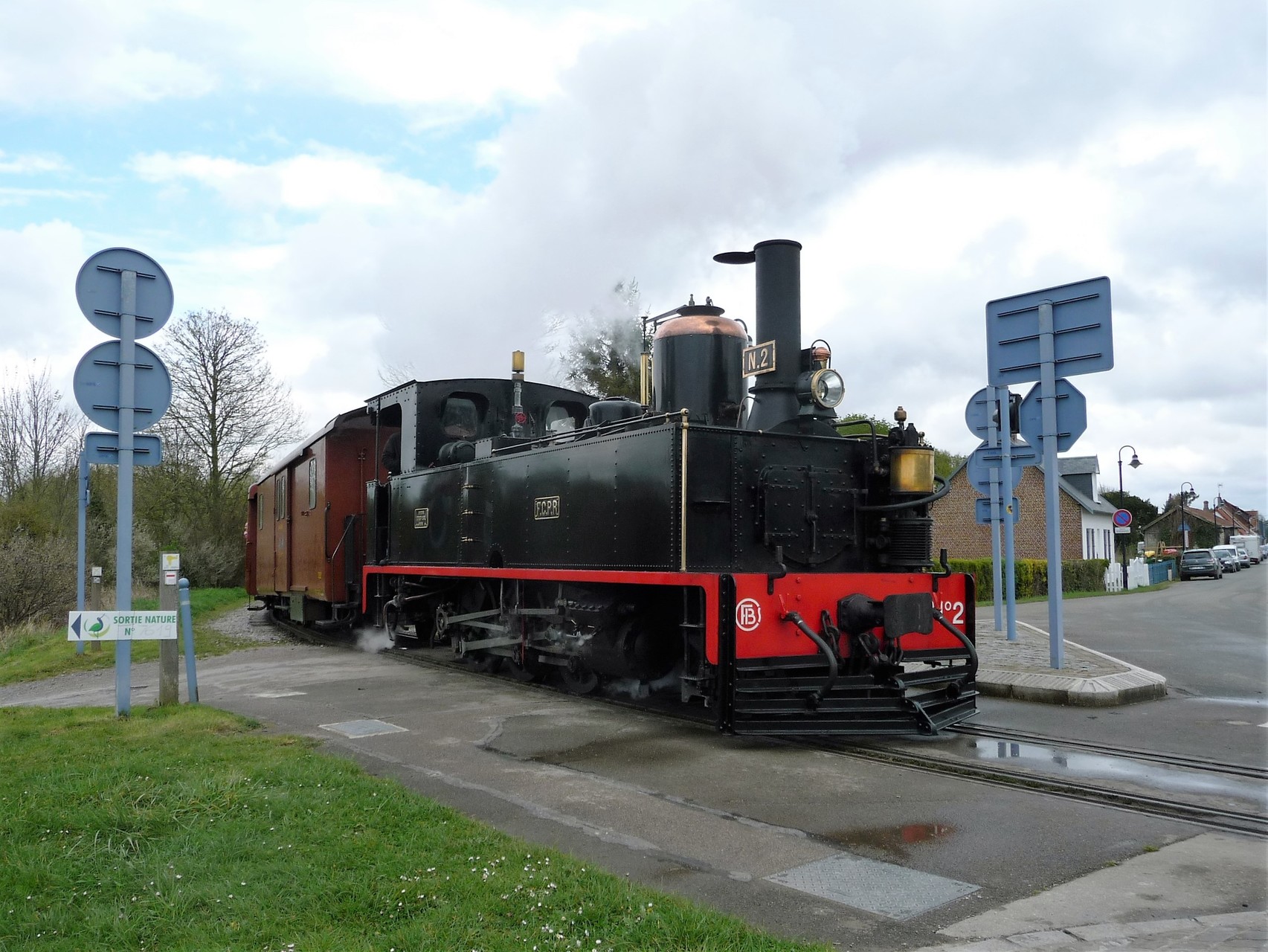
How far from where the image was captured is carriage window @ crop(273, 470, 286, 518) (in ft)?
50.4

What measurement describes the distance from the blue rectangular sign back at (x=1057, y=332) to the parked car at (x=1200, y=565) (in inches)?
1589

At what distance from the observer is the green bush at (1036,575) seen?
23423mm

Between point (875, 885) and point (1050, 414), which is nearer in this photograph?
point (875, 885)

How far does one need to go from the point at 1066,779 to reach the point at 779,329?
3.62 meters

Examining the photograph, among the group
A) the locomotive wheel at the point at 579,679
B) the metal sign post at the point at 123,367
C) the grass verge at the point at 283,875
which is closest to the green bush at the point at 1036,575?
the locomotive wheel at the point at 579,679

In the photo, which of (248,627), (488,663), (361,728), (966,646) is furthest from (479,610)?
(248,627)

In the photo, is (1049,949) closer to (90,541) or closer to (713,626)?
(713,626)

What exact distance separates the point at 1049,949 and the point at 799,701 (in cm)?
309

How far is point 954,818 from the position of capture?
14.9 ft

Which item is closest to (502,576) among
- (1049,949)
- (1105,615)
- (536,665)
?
(536,665)

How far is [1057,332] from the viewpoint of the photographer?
884 centimetres

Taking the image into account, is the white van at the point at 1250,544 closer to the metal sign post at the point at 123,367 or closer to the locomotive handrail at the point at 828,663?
the locomotive handrail at the point at 828,663

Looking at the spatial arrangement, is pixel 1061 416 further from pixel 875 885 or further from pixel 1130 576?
pixel 1130 576

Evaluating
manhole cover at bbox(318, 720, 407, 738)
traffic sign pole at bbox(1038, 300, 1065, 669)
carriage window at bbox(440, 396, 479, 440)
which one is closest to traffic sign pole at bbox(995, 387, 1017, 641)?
traffic sign pole at bbox(1038, 300, 1065, 669)
